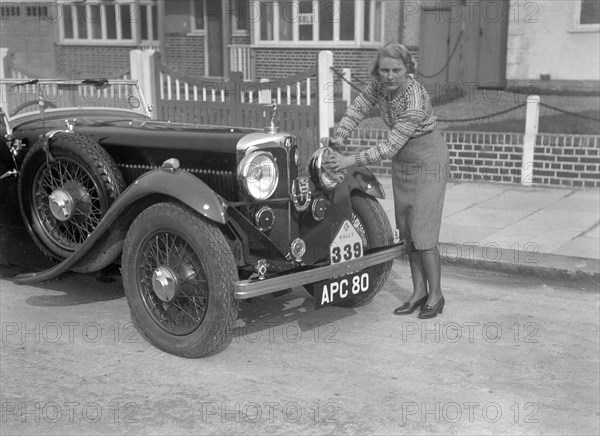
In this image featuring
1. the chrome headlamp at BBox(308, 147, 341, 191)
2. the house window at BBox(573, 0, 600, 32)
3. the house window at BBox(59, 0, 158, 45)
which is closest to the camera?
the chrome headlamp at BBox(308, 147, 341, 191)

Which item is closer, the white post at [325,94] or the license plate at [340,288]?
the license plate at [340,288]

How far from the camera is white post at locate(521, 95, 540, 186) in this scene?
8734 millimetres

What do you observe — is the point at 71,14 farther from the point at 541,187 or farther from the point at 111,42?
the point at 541,187

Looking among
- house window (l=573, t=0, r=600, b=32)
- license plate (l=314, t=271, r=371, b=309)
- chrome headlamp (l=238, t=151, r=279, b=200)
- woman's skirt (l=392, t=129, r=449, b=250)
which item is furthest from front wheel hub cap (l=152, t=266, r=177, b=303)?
house window (l=573, t=0, r=600, b=32)

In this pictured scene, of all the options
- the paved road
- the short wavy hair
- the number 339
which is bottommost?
the paved road

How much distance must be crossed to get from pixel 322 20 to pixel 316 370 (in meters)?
13.9

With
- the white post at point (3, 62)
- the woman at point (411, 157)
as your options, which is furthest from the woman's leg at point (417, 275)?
the white post at point (3, 62)

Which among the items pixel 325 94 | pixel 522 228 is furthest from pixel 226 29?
pixel 522 228

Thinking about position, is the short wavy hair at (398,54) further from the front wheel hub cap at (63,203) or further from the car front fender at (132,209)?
the front wheel hub cap at (63,203)

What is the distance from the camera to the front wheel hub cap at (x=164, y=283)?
423 centimetres

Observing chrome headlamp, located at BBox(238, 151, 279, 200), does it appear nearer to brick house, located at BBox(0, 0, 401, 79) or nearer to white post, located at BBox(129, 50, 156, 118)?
white post, located at BBox(129, 50, 156, 118)

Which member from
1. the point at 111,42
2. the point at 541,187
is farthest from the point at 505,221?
the point at 111,42

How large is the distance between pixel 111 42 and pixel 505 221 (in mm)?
15064

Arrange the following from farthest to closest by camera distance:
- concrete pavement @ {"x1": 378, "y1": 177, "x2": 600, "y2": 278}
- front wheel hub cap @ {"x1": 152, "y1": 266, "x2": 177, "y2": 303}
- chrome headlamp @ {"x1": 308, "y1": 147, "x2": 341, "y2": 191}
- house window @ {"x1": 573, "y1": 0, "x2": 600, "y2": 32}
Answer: house window @ {"x1": 573, "y1": 0, "x2": 600, "y2": 32}
concrete pavement @ {"x1": 378, "y1": 177, "x2": 600, "y2": 278}
chrome headlamp @ {"x1": 308, "y1": 147, "x2": 341, "y2": 191}
front wheel hub cap @ {"x1": 152, "y1": 266, "x2": 177, "y2": 303}
